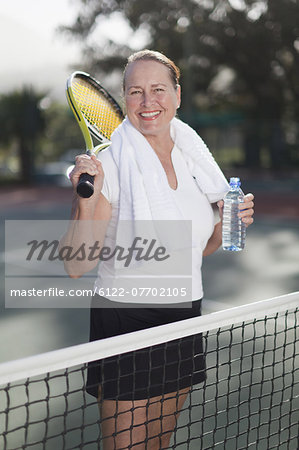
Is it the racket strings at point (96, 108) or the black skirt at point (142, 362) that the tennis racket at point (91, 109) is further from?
the black skirt at point (142, 362)

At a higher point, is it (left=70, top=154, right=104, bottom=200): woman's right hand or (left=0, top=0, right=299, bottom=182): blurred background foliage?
(left=0, top=0, right=299, bottom=182): blurred background foliage

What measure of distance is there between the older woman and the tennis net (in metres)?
0.03

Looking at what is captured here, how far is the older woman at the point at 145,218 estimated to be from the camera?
1.98 meters

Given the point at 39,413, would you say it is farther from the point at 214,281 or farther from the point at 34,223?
the point at 34,223

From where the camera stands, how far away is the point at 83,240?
189 centimetres

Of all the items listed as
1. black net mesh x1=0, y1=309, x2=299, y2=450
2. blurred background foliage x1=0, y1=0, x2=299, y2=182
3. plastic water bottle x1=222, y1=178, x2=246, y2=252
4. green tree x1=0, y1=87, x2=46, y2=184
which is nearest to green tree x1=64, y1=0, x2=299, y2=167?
blurred background foliage x1=0, y1=0, x2=299, y2=182

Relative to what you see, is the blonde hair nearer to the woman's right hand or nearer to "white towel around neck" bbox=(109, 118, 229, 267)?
"white towel around neck" bbox=(109, 118, 229, 267)

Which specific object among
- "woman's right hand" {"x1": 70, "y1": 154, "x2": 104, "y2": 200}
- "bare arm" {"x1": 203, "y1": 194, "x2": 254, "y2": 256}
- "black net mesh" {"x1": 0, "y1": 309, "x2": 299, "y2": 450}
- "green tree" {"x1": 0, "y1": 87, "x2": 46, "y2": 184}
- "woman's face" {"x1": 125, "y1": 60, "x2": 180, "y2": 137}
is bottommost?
"black net mesh" {"x1": 0, "y1": 309, "x2": 299, "y2": 450}

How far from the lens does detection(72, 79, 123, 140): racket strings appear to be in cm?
241

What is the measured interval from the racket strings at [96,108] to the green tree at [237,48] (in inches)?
793

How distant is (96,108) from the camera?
259 cm

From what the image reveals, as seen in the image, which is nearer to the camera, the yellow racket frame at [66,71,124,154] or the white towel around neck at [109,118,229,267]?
the white towel around neck at [109,118,229,267]

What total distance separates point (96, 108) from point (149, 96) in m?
0.61

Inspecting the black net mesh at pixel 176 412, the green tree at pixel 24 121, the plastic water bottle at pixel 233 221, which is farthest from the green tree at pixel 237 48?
the plastic water bottle at pixel 233 221
